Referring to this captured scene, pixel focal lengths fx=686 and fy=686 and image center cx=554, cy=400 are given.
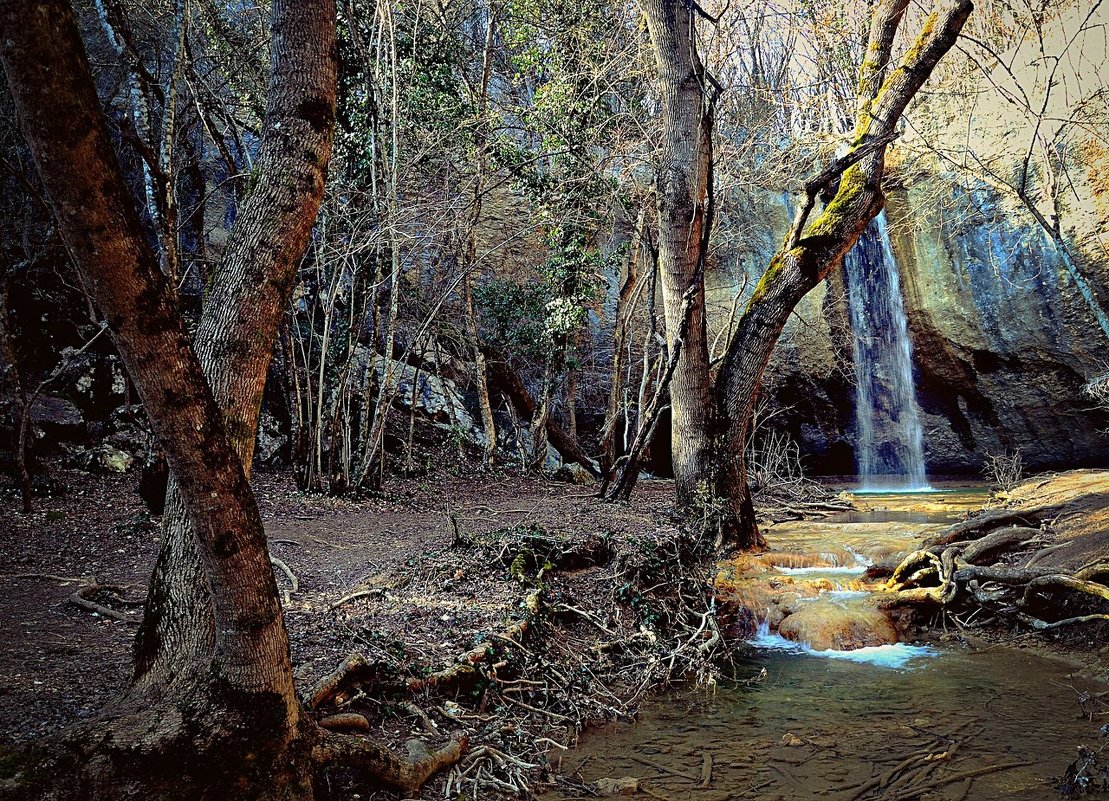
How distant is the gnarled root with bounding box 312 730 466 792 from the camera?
282 centimetres

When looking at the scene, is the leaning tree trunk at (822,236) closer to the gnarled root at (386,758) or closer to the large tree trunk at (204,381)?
the gnarled root at (386,758)

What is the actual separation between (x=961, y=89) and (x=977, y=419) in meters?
7.27

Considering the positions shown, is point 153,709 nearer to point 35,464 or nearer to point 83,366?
point 35,464

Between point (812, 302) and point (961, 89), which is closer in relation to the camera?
point (961, 89)

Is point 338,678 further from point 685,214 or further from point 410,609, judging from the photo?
point 685,214

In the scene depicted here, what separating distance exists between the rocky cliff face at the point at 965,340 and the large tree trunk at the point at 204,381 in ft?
42.4

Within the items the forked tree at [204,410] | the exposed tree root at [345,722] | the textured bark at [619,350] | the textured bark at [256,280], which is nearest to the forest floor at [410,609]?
the exposed tree root at [345,722]

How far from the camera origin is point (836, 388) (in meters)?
16.9

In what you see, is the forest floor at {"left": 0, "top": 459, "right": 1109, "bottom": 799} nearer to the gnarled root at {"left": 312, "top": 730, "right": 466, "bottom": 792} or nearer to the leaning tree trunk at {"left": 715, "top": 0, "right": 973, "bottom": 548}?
the gnarled root at {"left": 312, "top": 730, "right": 466, "bottom": 792}

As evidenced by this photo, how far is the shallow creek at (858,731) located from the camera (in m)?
3.52

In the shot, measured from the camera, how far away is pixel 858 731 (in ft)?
13.7

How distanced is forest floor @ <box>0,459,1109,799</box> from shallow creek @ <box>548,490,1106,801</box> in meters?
0.37

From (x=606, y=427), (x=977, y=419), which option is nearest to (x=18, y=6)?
(x=606, y=427)

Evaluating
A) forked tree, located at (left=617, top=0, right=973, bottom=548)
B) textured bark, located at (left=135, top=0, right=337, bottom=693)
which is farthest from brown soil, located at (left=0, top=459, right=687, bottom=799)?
forked tree, located at (left=617, top=0, right=973, bottom=548)
